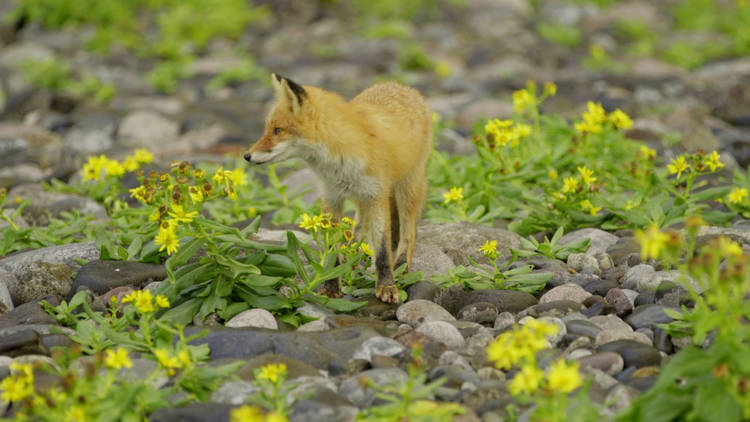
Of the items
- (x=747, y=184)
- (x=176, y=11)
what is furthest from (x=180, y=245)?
(x=176, y=11)

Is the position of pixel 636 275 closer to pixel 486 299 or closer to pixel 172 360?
pixel 486 299

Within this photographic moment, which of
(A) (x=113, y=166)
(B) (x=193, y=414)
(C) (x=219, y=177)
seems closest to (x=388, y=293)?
(C) (x=219, y=177)

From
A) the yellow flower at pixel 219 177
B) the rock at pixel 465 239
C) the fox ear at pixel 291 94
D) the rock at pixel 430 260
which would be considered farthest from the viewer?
the rock at pixel 465 239

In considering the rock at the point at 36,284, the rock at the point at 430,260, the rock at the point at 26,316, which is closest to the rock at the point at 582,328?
the rock at the point at 430,260

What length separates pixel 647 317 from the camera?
464cm

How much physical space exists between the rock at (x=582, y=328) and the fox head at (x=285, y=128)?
188cm

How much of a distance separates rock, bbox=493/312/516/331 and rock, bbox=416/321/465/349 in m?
0.29

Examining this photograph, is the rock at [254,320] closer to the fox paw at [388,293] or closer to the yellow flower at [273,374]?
the fox paw at [388,293]

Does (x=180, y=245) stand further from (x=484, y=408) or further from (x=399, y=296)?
(x=484, y=408)

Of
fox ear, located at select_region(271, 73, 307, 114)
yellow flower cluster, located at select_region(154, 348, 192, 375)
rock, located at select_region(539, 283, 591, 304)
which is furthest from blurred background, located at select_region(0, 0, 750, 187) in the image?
yellow flower cluster, located at select_region(154, 348, 192, 375)

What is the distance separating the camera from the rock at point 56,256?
18.1 ft

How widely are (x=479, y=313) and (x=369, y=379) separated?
1.26 metres

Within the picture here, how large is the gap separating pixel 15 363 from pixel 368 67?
1089 centimetres

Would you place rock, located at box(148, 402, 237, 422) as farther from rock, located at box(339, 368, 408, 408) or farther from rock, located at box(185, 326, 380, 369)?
rock, located at box(185, 326, 380, 369)
